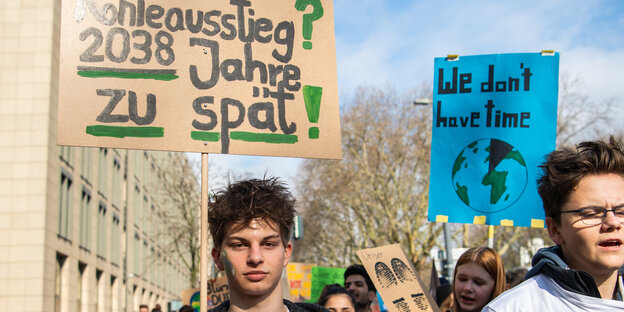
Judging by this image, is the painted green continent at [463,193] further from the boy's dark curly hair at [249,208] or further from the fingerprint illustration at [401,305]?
the boy's dark curly hair at [249,208]

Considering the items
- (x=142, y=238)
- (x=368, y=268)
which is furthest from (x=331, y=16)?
(x=142, y=238)

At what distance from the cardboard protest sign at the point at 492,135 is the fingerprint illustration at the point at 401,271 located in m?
0.87

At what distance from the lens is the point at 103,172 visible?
29594mm

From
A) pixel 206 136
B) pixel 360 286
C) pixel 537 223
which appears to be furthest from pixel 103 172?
pixel 206 136

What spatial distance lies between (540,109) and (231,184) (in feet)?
11.9

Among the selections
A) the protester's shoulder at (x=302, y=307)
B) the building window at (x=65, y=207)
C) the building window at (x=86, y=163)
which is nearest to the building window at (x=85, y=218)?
the building window at (x=86, y=163)

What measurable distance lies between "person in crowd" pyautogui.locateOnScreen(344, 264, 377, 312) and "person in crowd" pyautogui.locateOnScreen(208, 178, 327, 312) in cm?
382

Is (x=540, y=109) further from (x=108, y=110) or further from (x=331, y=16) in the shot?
(x=108, y=110)

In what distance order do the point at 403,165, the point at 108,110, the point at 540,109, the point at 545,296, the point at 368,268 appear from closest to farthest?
1. the point at 545,296
2. the point at 108,110
3. the point at 368,268
4. the point at 540,109
5. the point at 403,165

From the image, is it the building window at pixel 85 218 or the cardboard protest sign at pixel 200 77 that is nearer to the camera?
the cardboard protest sign at pixel 200 77

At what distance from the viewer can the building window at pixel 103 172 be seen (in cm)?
2875

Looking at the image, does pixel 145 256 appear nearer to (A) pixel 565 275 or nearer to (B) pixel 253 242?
(B) pixel 253 242

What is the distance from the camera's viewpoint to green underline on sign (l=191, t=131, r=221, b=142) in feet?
13.1

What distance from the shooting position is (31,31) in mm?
20078
